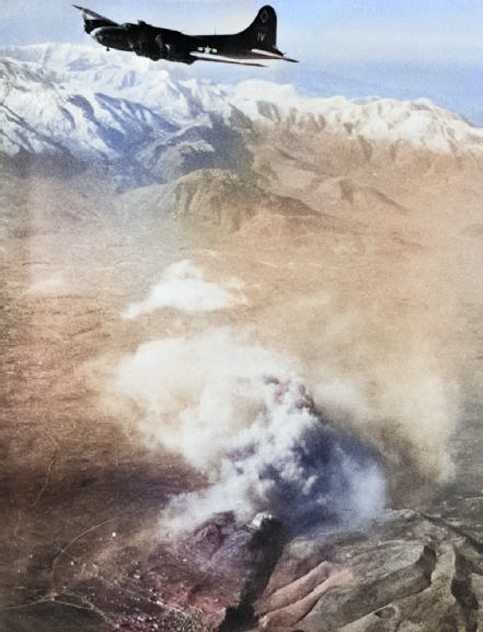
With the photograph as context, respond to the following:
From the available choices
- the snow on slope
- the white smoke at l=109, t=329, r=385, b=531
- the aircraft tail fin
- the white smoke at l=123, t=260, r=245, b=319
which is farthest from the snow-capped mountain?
the white smoke at l=109, t=329, r=385, b=531

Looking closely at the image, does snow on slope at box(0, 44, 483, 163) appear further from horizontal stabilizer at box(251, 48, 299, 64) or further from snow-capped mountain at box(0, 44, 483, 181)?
horizontal stabilizer at box(251, 48, 299, 64)

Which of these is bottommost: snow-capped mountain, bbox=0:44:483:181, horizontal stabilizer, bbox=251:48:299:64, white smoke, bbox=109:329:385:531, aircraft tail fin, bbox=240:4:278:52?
white smoke, bbox=109:329:385:531

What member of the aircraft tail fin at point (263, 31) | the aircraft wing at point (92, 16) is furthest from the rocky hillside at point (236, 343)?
the aircraft tail fin at point (263, 31)

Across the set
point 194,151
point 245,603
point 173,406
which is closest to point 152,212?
point 194,151

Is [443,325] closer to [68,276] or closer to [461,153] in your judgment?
[461,153]

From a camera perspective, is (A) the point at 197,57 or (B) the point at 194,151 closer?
(A) the point at 197,57

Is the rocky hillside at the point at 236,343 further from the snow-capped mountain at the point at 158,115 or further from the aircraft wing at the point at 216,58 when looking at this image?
the aircraft wing at the point at 216,58

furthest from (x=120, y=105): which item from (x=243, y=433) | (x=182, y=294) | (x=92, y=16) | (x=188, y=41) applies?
(x=243, y=433)
